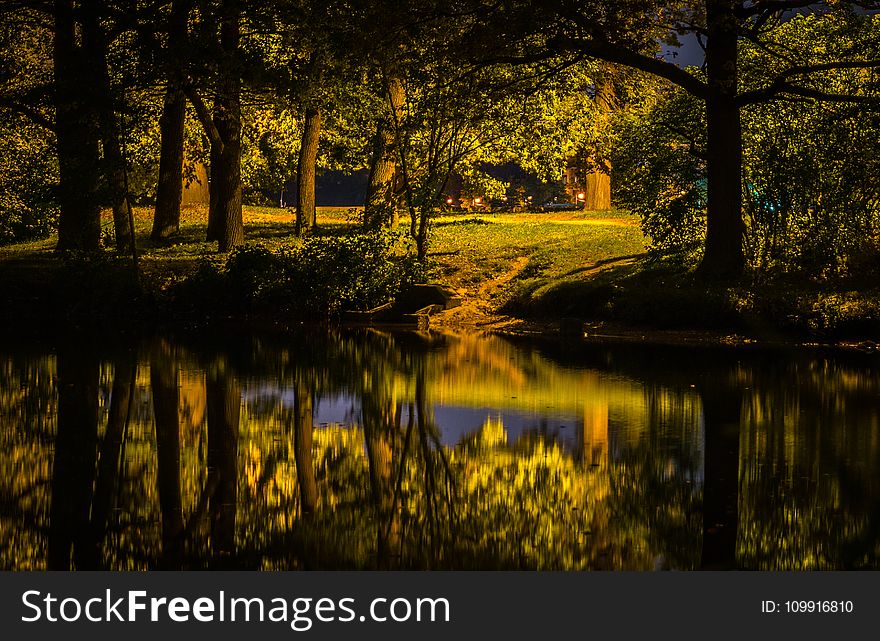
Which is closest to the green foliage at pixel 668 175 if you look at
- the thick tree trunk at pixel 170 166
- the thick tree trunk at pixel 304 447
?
the thick tree trunk at pixel 170 166

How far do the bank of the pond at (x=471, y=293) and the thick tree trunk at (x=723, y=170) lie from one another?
2.21ft

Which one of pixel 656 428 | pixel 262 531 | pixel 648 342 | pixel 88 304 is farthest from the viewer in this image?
pixel 88 304

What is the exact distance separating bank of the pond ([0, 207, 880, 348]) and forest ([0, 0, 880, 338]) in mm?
56

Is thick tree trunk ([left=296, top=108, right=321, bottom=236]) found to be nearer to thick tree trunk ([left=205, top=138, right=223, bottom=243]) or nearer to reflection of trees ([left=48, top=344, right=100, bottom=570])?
thick tree trunk ([left=205, top=138, right=223, bottom=243])

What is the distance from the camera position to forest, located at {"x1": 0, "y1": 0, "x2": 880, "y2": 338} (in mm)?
24438

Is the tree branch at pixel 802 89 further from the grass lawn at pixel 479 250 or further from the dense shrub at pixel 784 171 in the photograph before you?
the grass lawn at pixel 479 250

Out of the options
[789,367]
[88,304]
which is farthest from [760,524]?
[88,304]

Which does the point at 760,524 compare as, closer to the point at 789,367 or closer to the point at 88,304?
the point at 789,367

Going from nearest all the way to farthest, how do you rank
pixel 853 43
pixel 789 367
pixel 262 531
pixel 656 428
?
pixel 262 531 → pixel 656 428 → pixel 789 367 → pixel 853 43

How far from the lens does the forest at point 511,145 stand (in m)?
24.4

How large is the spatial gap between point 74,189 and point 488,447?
17.1 metres

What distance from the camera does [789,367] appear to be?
19.1 metres

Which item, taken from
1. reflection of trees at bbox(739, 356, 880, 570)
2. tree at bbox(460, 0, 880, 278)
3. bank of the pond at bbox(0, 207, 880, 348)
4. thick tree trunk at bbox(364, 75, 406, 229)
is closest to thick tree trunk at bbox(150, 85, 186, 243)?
bank of the pond at bbox(0, 207, 880, 348)

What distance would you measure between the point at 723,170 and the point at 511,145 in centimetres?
970
